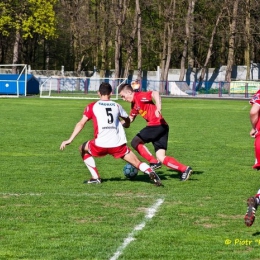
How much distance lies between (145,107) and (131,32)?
215ft

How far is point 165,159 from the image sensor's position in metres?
13.3

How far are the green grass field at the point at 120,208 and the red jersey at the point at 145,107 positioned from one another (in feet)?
3.39

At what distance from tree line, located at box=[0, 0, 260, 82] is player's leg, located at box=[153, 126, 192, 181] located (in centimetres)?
5464

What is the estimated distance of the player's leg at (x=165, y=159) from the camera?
13094 millimetres

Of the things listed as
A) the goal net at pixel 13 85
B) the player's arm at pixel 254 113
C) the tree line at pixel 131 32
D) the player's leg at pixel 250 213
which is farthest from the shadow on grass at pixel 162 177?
the tree line at pixel 131 32

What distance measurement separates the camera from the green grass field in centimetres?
788

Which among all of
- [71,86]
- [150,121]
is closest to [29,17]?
[71,86]

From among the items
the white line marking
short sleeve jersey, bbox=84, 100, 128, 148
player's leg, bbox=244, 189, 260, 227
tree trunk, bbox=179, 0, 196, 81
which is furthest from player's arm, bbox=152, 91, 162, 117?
tree trunk, bbox=179, 0, 196, 81

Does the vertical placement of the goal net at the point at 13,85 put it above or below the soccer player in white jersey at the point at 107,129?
below

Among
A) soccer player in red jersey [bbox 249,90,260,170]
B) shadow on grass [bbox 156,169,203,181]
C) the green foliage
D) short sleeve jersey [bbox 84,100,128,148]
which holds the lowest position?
shadow on grass [bbox 156,169,203,181]

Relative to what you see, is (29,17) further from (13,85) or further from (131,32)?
(131,32)

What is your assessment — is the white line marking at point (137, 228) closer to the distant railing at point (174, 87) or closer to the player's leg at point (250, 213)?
the player's leg at point (250, 213)

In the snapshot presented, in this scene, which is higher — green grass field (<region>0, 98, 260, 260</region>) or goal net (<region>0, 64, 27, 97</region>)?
green grass field (<region>0, 98, 260, 260</region>)

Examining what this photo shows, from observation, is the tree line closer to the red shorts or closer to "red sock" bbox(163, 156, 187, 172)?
"red sock" bbox(163, 156, 187, 172)
